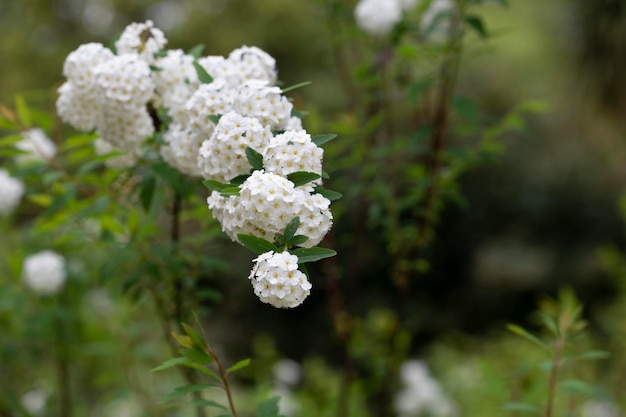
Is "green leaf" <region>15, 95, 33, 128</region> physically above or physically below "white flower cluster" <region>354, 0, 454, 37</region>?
below

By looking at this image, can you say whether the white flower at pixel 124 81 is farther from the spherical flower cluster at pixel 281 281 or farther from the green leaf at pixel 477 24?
the green leaf at pixel 477 24

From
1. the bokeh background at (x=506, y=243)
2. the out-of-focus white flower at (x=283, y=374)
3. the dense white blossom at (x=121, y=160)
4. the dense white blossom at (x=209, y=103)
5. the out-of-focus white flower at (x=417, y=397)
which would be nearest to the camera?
the dense white blossom at (x=209, y=103)

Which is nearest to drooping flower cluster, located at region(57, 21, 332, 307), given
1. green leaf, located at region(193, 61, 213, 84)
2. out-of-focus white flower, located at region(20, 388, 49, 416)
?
green leaf, located at region(193, 61, 213, 84)

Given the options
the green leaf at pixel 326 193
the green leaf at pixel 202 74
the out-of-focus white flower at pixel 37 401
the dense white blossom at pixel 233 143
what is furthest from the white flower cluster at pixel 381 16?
the out-of-focus white flower at pixel 37 401

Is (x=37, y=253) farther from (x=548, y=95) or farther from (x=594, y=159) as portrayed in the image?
(x=548, y=95)

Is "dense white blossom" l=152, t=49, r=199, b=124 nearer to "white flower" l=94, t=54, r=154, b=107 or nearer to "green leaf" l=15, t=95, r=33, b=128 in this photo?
"white flower" l=94, t=54, r=154, b=107

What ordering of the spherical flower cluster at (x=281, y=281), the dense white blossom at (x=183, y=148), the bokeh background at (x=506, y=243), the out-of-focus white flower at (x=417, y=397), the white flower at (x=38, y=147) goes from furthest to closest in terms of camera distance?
the bokeh background at (x=506, y=243) < the out-of-focus white flower at (x=417, y=397) < the white flower at (x=38, y=147) < the dense white blossom at (x=183, y=148) < the spherical flower cluster at (x=281, y=281)
